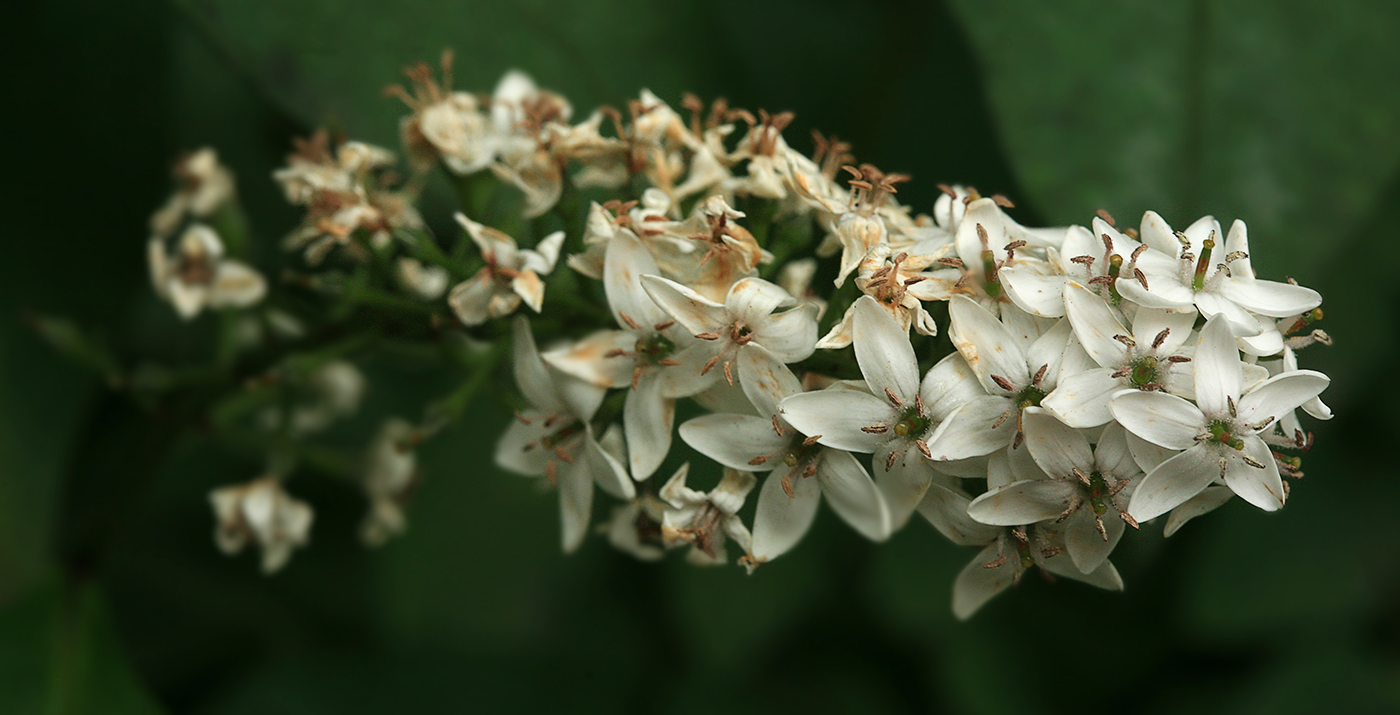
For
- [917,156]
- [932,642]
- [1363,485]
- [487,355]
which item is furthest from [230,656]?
[1363,485]

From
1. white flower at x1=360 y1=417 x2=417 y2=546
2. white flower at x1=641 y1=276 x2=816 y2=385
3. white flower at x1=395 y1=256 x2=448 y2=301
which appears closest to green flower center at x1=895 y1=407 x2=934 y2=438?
white flower at x1=641 y1=276 x2=816 y2=385

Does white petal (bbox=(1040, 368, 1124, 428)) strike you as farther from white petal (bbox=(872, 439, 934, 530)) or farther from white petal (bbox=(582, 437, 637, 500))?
white petal (bbox=(582, 437, 637, 500))

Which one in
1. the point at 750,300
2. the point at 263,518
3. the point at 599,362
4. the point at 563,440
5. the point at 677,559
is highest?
the point at 750,300

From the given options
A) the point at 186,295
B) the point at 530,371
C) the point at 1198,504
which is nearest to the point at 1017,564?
the point at 1198,504

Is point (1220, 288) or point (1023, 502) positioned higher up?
point (1220, 288)

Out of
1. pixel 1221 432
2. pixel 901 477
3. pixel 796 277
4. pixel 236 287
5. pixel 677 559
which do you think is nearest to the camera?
pixel 1221 432

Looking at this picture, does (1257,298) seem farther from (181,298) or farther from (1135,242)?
(181,298)

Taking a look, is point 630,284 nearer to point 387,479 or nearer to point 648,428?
point 648,428
